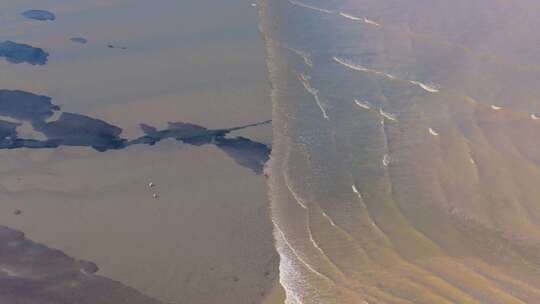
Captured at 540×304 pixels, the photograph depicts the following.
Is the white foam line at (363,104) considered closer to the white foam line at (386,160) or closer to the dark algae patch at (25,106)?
the white foam line at (386,160)

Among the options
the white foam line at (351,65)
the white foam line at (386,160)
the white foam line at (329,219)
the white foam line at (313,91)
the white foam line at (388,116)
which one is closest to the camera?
the white foam line at (329,219)

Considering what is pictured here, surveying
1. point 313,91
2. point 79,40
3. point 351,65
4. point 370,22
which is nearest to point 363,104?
point 313,91

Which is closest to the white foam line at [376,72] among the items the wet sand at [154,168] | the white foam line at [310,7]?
the wet sand at [154,168]

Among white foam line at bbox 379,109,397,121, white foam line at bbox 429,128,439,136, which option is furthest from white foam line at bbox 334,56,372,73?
white foam line at bbox 429,128,439,136

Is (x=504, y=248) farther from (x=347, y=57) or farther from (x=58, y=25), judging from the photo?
(x=58, y=25)

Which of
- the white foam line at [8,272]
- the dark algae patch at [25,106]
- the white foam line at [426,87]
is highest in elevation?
the white foam line at [426,87]

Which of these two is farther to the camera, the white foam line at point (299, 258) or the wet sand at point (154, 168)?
the wet sand at point (154, 168)

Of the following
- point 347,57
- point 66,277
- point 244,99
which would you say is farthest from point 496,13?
point 66,277
